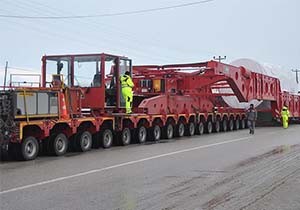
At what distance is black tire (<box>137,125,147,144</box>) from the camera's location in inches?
781

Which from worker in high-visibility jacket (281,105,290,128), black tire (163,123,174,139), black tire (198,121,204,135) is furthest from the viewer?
worker in high-visibility jacket (281,105,290,128)

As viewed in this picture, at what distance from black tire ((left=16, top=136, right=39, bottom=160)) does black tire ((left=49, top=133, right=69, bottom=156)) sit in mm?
724

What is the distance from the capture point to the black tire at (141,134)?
1983 cm

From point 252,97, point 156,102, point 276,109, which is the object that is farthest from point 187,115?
point 276,109

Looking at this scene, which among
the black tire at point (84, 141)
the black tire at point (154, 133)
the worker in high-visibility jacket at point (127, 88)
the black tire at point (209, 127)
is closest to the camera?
the black tire at point (84, 141)

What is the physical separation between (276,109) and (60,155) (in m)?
20.9

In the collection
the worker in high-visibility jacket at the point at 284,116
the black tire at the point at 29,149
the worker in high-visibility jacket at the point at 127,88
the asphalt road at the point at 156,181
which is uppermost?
the worker in high-visibility jacket at the point at 127,88

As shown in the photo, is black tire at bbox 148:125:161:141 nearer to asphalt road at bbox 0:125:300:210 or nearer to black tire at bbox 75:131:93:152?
black tire at bbox 75:131:93:152

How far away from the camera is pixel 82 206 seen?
741 centimetres

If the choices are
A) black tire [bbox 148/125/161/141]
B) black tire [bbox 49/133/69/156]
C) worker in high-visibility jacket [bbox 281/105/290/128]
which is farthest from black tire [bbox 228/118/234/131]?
black tire [bbox 49/133/69/156]

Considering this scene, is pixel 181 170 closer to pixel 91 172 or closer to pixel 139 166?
pixel 139 166

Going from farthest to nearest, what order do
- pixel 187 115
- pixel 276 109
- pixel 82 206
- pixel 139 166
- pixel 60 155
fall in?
1. pixel 276 109
2. pixel 187 115
3. pixel 60 155
4. pixel 139 166
5. pixel 82 206

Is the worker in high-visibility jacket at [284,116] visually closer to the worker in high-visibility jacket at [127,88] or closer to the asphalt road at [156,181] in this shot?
the worker in high-visibility jacket at [127,88]

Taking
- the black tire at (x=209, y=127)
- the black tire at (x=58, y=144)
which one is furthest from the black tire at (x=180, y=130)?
the black tire at (x=58, y=144)
